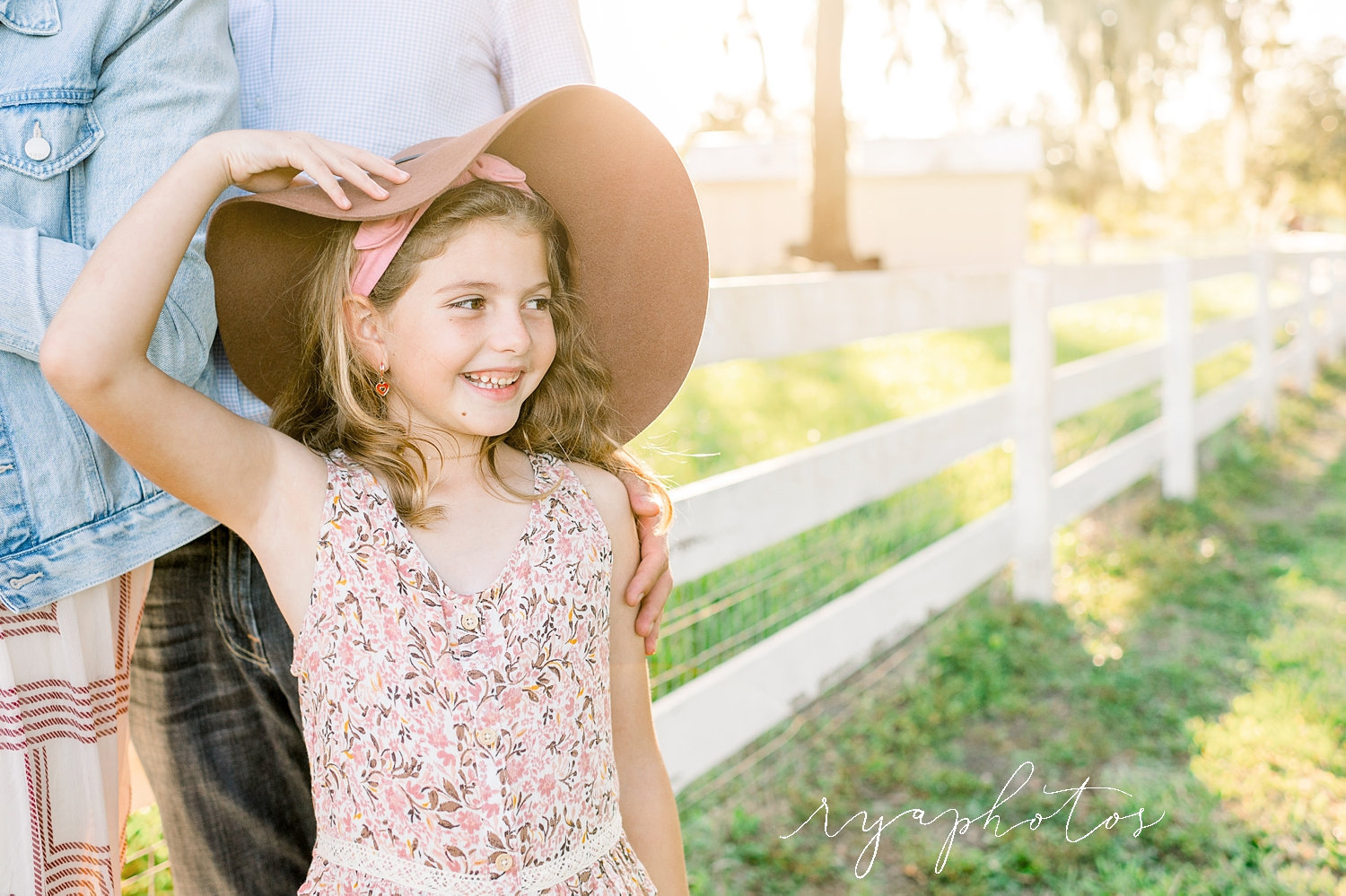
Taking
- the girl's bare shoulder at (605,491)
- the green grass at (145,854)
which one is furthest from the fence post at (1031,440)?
the green grass at (145,854)

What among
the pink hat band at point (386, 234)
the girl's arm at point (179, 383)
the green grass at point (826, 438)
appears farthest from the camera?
the green grass at point (826, 438)

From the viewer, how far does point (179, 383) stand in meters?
1.35

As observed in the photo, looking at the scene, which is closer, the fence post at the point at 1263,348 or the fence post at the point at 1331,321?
the fence post at the point at 1263,348

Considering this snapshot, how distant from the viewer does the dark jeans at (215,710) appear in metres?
1.66

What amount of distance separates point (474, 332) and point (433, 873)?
70 centimetres

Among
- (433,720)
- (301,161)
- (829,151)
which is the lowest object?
(433,720)

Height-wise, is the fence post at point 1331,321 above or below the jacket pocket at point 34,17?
below

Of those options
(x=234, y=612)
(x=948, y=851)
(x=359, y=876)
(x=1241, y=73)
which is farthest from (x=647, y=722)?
(x=1241, y=73)

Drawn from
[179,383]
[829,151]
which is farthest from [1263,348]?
[179,383]

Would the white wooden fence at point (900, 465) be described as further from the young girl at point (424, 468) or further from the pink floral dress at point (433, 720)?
the pink floral dress at point (433, 720)

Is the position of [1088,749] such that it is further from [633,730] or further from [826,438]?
[826,438]

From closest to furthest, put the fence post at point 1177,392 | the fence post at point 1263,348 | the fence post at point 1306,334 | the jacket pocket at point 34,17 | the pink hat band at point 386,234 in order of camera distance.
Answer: the jacket pocket at point 34,17
the pink hat band at point 386,234
the fence post at point 1177,392
the fence post at point 1263,348
the fence post at point 1306,334

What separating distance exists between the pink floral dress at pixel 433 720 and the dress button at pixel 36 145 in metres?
0.51

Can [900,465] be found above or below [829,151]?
below
